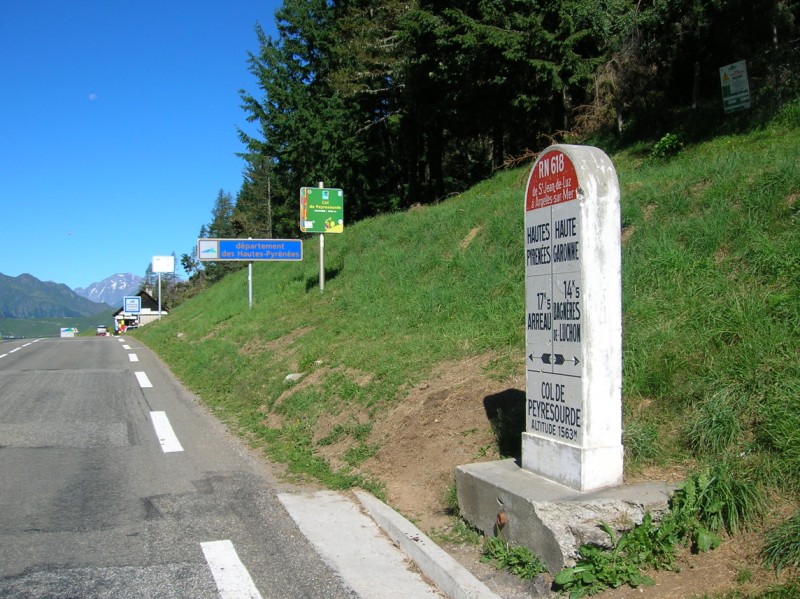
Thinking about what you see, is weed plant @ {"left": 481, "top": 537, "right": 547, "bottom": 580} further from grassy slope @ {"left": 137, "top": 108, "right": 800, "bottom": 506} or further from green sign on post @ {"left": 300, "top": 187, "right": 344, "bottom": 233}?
green sign on post @ {"left": 300, "top": 187, "right": 344, "bottom": 233}

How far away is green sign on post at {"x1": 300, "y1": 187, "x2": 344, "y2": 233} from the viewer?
18.3 metres

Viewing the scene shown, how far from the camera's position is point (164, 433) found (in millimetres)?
9523

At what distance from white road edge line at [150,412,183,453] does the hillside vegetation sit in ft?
3.01

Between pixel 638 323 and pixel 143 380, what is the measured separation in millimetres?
11894

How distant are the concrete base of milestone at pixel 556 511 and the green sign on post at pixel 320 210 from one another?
553 inches

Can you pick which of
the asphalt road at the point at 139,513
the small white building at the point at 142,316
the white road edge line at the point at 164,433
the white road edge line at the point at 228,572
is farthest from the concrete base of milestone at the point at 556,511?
the small white building at the point at 142,316

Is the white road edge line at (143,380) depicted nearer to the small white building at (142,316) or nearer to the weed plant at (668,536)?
the weed plant at (668,536)

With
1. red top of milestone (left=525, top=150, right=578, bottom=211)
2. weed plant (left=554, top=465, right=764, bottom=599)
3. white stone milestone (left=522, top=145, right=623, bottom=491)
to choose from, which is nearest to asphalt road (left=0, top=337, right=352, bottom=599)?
weed plant (left=554, top=465, right=764, bottom=599)

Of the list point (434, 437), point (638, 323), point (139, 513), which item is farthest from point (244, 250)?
point (638, 323)

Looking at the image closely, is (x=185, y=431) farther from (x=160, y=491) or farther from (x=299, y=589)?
(x=299, y=589)

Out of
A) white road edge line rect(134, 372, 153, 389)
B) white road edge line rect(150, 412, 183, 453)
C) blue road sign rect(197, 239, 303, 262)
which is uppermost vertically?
blue road sign rect(197, 239, 303, 262)

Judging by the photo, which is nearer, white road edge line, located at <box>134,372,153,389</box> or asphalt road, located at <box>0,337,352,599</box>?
asphalt road, located at <box>0,337,352,599</box>

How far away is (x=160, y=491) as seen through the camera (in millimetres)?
6672

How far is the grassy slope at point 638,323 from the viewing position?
5039 mm
